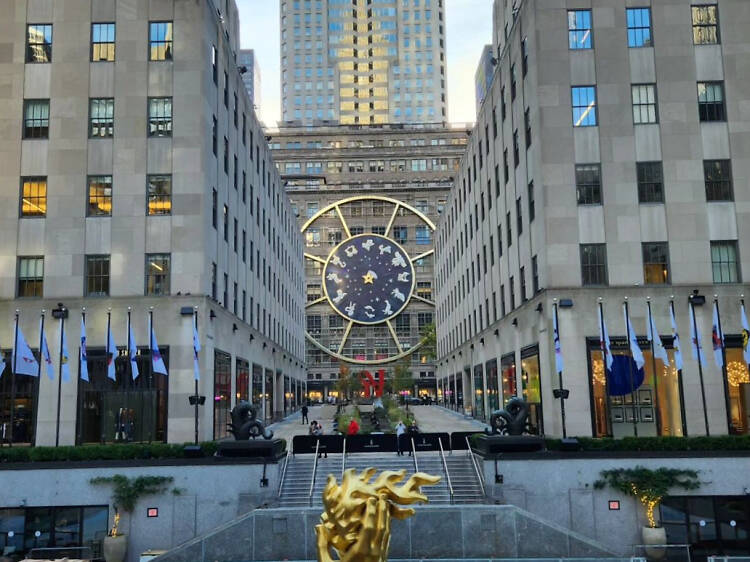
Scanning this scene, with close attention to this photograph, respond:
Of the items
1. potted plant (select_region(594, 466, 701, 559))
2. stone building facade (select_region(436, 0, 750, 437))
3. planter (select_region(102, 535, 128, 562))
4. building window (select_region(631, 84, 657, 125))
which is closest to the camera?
planter (select_region(102, 535, 128, 562))

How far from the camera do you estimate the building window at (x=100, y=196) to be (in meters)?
35.8

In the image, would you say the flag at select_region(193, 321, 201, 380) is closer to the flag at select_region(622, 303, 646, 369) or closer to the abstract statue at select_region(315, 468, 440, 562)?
the flag at select_region(622, 303, 646, 369)

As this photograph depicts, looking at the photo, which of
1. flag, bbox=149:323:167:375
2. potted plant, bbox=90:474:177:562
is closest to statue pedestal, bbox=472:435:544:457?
potted plant, bbox=90:474:177:562

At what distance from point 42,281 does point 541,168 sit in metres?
24.5

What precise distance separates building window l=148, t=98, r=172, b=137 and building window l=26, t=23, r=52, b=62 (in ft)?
18.9

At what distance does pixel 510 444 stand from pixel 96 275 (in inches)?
821

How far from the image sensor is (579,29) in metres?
36.2

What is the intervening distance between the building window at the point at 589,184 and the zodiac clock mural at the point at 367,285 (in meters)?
85.4

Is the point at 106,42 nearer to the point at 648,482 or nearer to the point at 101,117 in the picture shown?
the point at 101,117

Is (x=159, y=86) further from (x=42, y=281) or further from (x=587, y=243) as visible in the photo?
(x=587, y=243)

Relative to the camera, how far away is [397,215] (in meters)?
124

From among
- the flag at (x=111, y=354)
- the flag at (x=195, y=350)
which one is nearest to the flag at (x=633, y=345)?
the flag at (x=195, y=350)

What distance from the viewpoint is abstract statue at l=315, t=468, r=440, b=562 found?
12.8 metres

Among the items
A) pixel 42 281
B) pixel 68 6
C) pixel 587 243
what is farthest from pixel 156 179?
pixel 587 243
